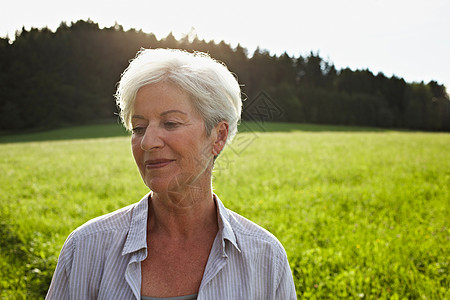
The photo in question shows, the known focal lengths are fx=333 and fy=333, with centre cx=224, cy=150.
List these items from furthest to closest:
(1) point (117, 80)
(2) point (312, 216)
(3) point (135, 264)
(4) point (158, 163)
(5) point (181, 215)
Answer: (1) point (117, 80), (2) point (312, 216), (5) point (181, 215), (4) point (158, 163), (3) point (135, 264)

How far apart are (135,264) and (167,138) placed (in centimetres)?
65

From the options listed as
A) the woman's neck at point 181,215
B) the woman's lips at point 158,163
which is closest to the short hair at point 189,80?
the woman's lips at point 158,163

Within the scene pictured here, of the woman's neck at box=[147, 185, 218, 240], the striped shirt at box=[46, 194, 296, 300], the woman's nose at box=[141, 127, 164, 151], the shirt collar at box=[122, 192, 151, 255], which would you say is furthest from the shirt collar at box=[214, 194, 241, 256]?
the woman's nose at box=[141, 127, 164, 151]

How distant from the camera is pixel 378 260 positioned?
4074 millimetres

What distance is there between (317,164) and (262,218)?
6.62 meters

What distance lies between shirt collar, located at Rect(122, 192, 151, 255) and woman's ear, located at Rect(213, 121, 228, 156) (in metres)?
0.51

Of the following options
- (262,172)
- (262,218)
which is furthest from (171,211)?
(262,172)

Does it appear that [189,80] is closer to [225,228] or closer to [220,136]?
[220,136]

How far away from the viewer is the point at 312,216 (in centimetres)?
575

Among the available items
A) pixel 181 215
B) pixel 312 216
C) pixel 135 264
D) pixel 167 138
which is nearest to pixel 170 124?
pixel 167 138

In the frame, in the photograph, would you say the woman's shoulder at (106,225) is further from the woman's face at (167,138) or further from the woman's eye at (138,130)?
the woman's eye at (138,130)

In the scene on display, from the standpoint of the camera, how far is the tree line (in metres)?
50.1

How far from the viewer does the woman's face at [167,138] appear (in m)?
1.70

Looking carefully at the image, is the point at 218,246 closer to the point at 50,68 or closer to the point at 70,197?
the point at 70,197
